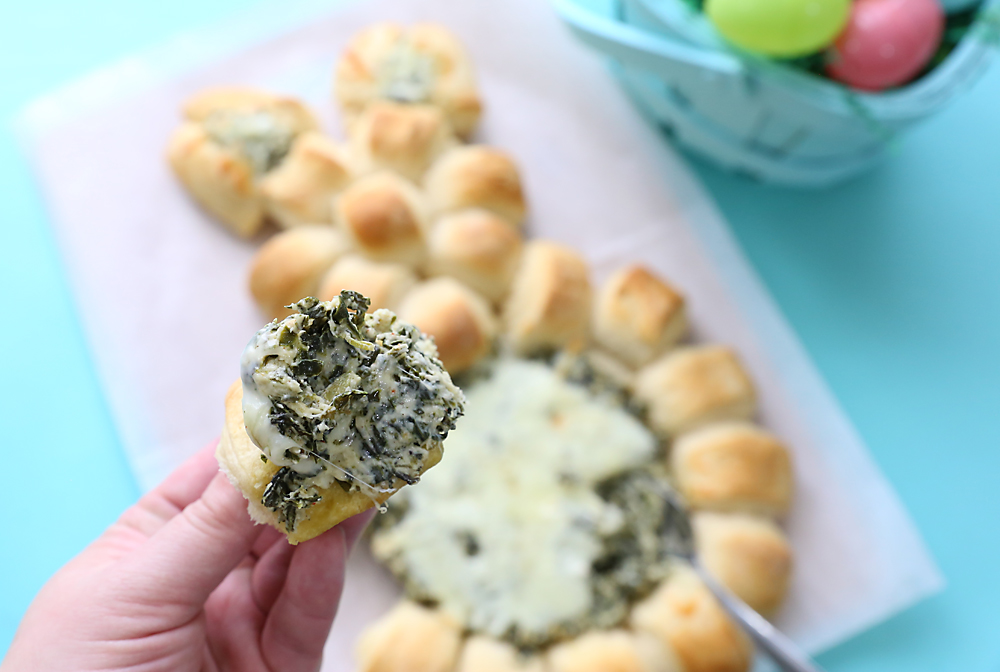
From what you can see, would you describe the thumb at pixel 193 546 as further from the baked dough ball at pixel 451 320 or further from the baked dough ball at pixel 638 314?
the baked dough ball at pixel 638 314

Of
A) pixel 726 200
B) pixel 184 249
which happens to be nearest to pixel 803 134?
pixel 726 200

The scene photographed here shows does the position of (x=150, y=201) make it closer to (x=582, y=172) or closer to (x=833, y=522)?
(x=582, y=172)

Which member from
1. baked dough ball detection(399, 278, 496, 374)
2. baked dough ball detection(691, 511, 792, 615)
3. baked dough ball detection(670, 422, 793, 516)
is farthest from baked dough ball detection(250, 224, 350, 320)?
baked dough ball detection(691, 511, 792, 615)

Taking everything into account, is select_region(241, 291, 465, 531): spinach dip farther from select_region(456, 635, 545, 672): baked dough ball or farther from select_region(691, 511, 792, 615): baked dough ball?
select_region(691, 511, 792, 615): baked dough ball

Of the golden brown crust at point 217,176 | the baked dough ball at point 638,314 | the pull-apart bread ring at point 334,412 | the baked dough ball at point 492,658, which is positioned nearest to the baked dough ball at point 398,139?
the golden brown crust at point 217,176

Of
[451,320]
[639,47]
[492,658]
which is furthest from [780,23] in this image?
[492,658]

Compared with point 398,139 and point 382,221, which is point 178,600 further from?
point 398,139
